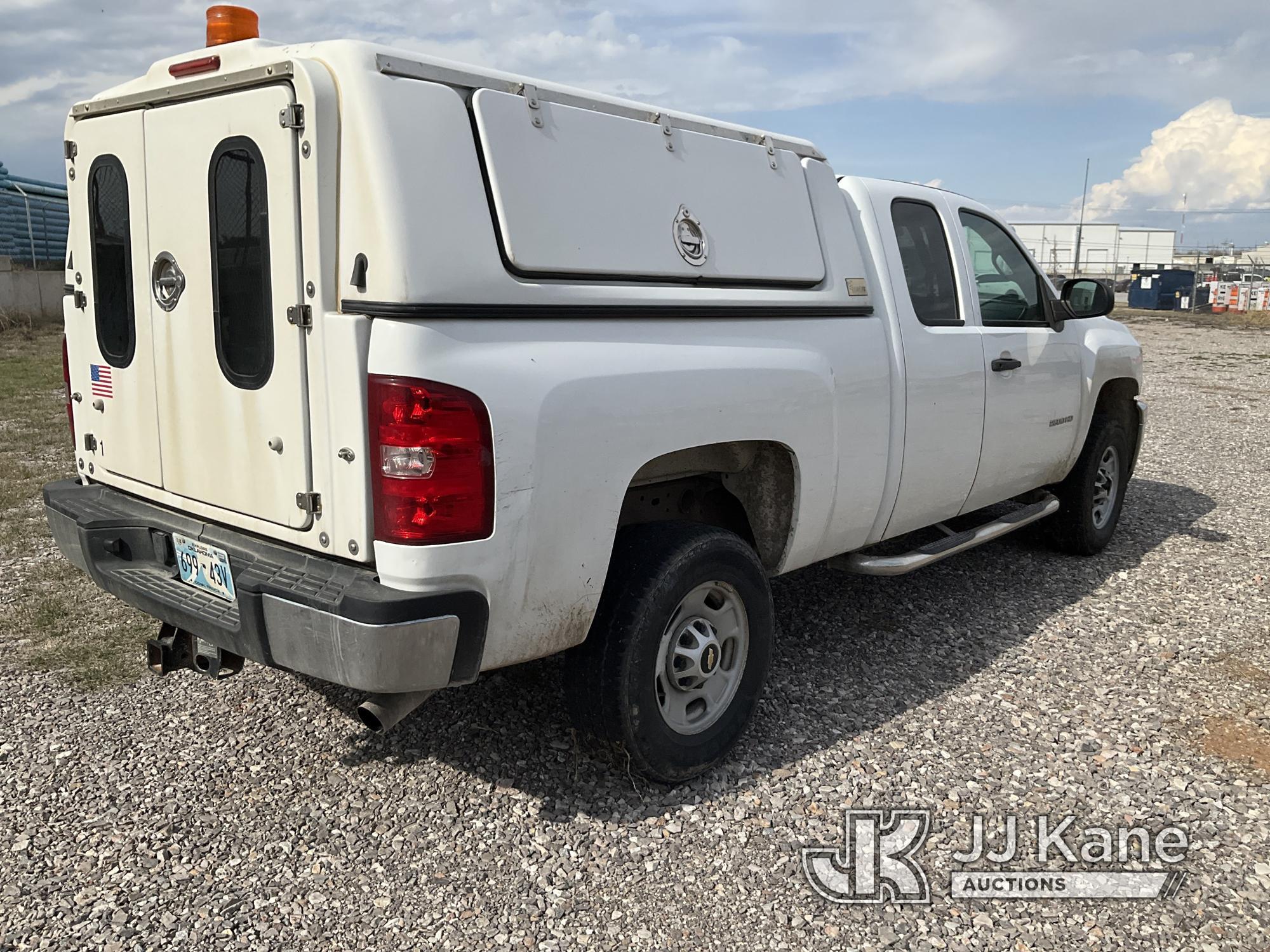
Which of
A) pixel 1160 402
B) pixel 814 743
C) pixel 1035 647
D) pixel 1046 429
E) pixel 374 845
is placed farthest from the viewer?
pixel 1160 402

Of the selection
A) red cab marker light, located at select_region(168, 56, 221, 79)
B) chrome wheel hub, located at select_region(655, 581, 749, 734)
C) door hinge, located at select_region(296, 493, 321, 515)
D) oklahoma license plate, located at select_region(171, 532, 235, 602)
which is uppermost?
red cab marker light, located at select_region(168, 56, 221, 79)

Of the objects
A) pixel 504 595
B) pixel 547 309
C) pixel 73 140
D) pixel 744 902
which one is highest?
pixel 73 140

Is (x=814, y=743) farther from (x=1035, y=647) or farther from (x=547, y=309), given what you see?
(x=547, y=309)

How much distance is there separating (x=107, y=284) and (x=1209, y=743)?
4367mm

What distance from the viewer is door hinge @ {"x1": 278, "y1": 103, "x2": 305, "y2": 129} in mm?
2660

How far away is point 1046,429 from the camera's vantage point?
5.32 meters

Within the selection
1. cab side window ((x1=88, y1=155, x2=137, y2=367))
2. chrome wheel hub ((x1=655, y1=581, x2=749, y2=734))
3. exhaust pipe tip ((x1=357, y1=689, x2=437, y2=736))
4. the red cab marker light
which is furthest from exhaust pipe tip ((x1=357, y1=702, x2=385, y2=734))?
the red cab marker light

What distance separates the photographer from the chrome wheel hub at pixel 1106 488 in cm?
→ 618

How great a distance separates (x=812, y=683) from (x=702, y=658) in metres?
1.03

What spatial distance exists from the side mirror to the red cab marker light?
4329 mm

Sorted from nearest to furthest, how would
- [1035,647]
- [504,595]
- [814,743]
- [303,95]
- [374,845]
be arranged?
[303,95] → [504,595] → [374,845] → [814,743] → [1035,647]

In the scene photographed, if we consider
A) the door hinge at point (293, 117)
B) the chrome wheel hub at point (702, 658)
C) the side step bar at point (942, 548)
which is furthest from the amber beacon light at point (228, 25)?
the side step bar at point (942, 548)

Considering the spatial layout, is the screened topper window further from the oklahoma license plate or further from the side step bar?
the side step bar

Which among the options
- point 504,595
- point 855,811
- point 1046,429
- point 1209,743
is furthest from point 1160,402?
point 504,595
